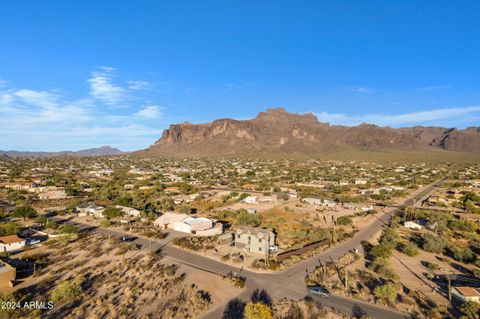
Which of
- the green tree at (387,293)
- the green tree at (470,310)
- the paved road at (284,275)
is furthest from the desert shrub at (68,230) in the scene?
the green tree at (470,310)

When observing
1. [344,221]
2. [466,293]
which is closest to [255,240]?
[344,221]

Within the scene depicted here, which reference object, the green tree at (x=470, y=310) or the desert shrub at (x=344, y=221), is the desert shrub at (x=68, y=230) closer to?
the desert shrub at (x=344, y=221)

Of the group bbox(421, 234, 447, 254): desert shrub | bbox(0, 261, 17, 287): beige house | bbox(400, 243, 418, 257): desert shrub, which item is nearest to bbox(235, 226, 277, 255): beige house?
bbox(400, 243, 418, 257): desert shrub

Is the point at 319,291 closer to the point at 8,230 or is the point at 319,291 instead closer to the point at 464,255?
the point at 464,255

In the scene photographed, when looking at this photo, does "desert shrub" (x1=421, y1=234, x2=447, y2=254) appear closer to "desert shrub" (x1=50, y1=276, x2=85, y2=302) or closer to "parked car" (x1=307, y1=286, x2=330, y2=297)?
"parked car" (x1=307, y1=286, x2=330, y2=297)

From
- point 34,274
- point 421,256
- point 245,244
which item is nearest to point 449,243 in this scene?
point 421,256

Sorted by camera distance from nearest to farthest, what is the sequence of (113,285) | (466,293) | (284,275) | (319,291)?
(466,293), (319,291), (113,285), (284,275)
